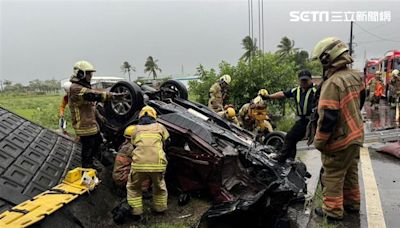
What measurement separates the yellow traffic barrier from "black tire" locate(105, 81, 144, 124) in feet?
3.98

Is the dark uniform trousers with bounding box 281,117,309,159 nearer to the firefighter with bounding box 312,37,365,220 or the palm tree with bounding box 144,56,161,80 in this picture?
the firefighter with bounding box 312,37,365,220

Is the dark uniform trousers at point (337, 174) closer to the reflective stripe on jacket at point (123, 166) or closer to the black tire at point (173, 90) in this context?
the reflective stripe on jacket at point (123, 166)

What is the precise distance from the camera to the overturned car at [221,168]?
3674 millimetres

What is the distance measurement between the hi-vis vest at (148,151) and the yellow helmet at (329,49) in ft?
6.26

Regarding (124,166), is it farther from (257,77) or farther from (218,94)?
(257,77)

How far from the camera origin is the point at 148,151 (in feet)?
13.3

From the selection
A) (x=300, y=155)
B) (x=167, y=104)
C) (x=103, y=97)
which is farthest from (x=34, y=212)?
(x=300, y=155)

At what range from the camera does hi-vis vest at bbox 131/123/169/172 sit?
158 inches

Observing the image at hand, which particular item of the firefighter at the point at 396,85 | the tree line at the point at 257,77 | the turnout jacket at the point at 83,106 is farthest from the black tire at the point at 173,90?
the firefighter at the point at 396,85

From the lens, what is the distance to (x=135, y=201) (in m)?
4.09

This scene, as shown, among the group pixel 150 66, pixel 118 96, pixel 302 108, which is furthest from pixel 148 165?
pixel 150 66

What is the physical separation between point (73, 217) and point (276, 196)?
197 centimetres

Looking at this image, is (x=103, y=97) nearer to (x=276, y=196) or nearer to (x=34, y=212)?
(x=34, y=212)

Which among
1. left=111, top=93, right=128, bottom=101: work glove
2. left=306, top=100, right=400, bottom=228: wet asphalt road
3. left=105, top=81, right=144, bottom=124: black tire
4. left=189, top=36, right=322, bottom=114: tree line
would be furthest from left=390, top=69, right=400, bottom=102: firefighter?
left=111, top=93, right=128, bottom=101: work glove
